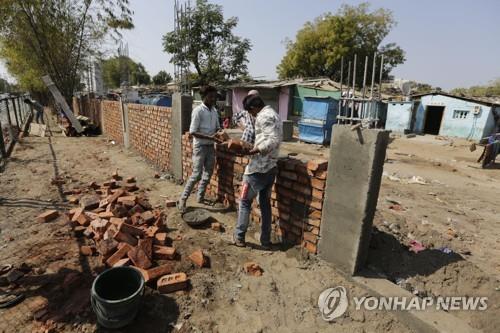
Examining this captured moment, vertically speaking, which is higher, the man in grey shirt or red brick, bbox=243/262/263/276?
the man in grey shirt

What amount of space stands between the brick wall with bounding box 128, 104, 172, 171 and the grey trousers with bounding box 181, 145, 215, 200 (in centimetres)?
191

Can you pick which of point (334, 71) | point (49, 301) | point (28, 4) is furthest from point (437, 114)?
point (28, 4)

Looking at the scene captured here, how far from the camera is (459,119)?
1677 cm

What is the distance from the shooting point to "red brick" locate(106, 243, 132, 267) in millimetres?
2717

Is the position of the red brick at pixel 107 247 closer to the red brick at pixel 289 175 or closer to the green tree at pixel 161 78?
the red brick at pixel 289 175

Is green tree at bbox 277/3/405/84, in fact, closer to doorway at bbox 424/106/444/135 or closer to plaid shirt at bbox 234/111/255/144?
doorway at bbox 424/106/444/135

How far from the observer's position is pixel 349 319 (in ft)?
7.47

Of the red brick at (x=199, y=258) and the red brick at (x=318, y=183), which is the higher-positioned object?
the red brick at (x=318, y=183)

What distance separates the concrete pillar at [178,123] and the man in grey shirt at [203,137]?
1098 mm

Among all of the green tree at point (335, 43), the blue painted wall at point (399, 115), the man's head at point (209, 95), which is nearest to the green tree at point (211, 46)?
the green tree at point (335, 43)

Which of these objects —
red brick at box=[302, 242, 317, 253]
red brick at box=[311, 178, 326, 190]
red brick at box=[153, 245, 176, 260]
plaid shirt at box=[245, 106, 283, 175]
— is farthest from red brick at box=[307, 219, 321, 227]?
red brick at box=[153, 245, 176, 260]

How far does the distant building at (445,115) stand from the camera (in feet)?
51.9

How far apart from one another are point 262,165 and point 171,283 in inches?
56.6

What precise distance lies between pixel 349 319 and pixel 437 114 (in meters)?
21.5
